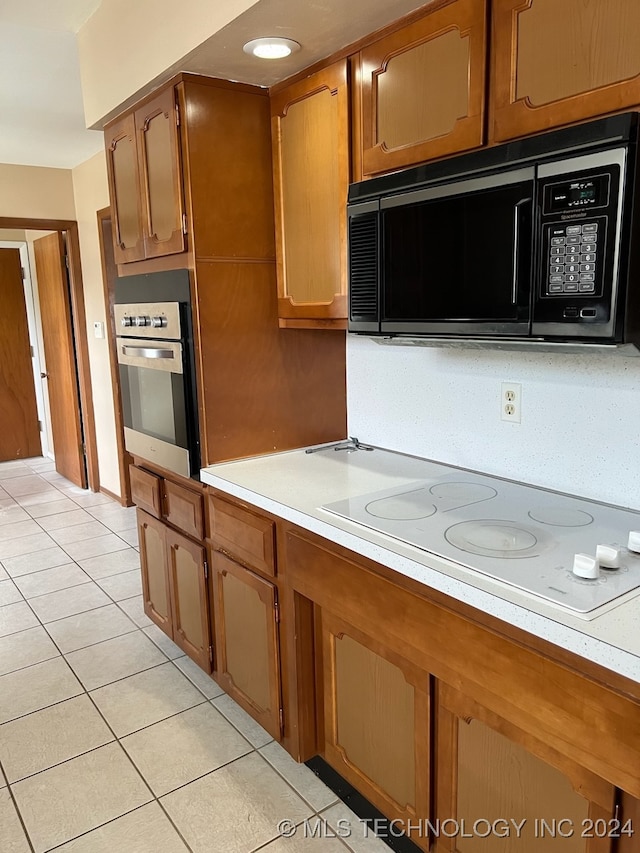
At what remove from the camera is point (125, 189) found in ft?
7.95

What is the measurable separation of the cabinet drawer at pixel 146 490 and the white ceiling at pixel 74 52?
1404 mm

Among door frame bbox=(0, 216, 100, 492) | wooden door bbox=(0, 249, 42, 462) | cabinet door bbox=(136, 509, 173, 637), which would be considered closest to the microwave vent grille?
cabinet door bbox=(136, 509, 173, 637)

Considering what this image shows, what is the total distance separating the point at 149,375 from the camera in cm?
243

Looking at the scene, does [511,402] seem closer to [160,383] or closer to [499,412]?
[499,412]

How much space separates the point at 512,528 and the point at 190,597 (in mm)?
1389

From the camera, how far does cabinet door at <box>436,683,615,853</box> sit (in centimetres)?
114

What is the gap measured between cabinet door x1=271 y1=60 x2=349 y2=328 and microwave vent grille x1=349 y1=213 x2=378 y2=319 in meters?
0.14

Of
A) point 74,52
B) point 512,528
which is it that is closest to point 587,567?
point 512,528

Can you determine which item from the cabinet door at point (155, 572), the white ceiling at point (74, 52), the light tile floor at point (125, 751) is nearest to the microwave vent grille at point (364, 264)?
the white ceiling at point (74, 52)

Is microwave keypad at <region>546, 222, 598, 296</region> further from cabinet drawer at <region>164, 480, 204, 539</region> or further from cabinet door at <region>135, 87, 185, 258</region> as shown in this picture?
cabinet drawer at <region>164, 480, 204, 539</region>

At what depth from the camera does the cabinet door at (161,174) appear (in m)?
2.04

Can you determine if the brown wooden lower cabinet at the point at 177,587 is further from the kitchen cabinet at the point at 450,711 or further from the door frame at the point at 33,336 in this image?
the door frame at the point at 33,336

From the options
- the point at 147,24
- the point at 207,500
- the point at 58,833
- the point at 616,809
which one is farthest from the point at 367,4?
the point at 58,833

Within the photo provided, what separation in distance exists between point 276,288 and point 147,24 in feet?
2.94
